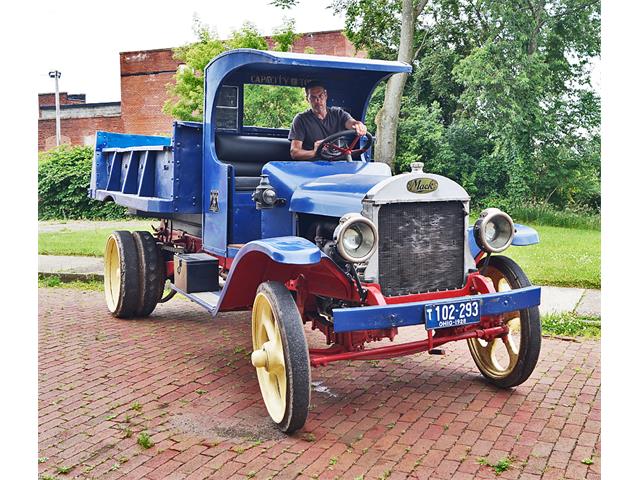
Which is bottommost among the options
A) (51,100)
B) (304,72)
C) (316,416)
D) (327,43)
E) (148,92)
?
(316,416)

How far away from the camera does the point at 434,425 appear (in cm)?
409

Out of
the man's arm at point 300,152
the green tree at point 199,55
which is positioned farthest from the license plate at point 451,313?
the green tree at point 199,55

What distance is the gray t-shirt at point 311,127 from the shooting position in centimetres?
530

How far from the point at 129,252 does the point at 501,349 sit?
3488 millimetres

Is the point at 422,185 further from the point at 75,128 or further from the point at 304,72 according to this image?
the point at 75,128

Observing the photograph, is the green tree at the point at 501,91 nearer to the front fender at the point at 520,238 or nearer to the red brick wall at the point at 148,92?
the front fender at the point at 520,238

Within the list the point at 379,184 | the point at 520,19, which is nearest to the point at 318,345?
the point at 379,184

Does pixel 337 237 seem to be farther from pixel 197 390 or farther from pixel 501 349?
pixel 501 349

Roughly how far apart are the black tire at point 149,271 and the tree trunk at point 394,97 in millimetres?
5495

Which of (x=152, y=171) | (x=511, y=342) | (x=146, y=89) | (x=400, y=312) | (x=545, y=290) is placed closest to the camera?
(x=400, y=312)

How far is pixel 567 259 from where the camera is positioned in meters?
8.53

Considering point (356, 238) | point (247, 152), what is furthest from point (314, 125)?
point (356, 238)

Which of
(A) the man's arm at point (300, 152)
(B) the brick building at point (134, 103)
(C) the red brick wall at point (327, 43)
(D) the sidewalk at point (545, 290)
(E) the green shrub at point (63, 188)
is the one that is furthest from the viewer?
(E) the green shrub at point (63, 188)

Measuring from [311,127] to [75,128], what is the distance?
53.0 ft
